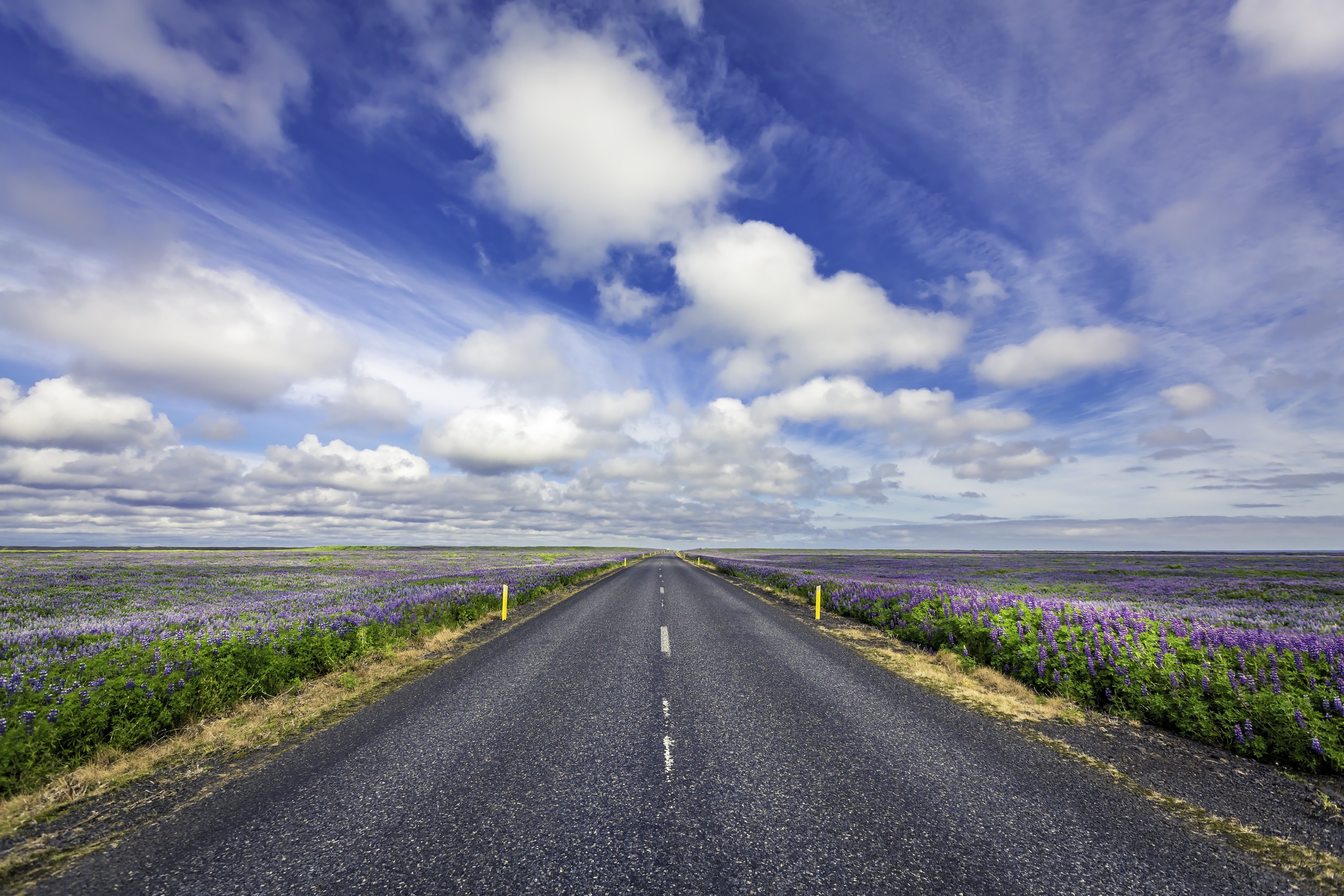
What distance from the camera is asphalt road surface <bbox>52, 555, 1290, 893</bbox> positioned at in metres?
3.75

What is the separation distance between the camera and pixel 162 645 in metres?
8.64

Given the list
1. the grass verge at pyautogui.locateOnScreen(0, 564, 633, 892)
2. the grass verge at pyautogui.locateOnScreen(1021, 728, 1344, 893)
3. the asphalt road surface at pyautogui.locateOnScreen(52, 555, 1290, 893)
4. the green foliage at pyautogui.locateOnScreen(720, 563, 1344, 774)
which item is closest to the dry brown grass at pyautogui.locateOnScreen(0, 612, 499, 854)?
the grass verge at pyautogui.locateOnScreen(0, 564, 633, 892)

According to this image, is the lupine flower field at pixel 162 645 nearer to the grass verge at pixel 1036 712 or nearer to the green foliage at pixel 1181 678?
the grass verge at pixel 1036 712

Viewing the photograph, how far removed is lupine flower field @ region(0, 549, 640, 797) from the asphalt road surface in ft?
6.84

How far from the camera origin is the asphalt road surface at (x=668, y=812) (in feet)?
12.3

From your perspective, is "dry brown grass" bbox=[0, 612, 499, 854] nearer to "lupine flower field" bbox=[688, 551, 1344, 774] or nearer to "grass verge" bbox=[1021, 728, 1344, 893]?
"grass verge" bbox=[1021, 728, 1344, 893]

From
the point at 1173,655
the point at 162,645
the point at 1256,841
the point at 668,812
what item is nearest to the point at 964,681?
the point at 1173,655

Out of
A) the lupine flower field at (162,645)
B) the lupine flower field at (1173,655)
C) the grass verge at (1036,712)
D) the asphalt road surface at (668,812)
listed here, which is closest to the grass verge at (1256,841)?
the grass verge at (1036,712)

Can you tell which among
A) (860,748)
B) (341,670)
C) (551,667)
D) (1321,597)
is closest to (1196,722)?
(860,748)

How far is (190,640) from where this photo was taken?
911cm

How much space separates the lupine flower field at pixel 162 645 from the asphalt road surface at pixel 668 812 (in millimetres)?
2084

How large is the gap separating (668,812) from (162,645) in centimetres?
939

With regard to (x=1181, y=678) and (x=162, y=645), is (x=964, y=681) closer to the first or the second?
(x=1181, y=678)

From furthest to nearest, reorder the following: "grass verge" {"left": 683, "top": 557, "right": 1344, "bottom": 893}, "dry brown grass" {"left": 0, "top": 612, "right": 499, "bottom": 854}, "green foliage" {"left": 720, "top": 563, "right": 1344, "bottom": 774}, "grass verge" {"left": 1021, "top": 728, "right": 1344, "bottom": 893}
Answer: "green foliage" {"left": 720, "top": 563, "right": 1344, "bottom": 774} < "dry brown grass" {"left": 0, "top": 612, "right": 499, "bottom": 854} < "grass verge" {"left": 683, "top": 557, "right": 1344, "bottom": 893} < "grass verge" {"left": 1021, "top": 728, "right": 1344, "bottom": 893}
